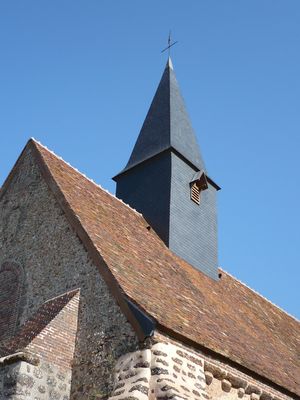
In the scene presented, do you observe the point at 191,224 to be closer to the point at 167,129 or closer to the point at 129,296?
the point at 167,129

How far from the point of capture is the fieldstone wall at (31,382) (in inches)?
290

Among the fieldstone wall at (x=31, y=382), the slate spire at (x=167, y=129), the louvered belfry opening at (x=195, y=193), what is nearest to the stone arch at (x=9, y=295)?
the fieldstone wall at (x=31, y=382)

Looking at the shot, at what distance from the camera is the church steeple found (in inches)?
513

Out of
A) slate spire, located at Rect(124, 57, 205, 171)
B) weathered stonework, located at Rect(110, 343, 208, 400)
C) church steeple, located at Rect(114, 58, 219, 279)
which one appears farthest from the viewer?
slate spire, located at Rect(124, 57, 205, 171)

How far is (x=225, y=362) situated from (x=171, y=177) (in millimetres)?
5640

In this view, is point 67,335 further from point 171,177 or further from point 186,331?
point 171,177

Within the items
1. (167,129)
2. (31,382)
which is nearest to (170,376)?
(31,382)

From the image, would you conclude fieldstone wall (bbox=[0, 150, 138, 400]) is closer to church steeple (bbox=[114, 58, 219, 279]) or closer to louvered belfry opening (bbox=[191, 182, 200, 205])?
church steeple (bbox=[114, 58, 219, 279])

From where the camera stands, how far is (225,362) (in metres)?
8.67

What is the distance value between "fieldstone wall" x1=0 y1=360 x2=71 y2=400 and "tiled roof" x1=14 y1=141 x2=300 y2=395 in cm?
145

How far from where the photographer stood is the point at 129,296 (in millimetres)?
8062

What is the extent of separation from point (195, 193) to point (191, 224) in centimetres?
95

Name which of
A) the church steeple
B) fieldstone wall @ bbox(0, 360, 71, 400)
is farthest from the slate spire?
fieldstone wall @ bbox(0, 360, 71, 400)

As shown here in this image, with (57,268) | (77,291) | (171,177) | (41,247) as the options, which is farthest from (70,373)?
(171,177)
